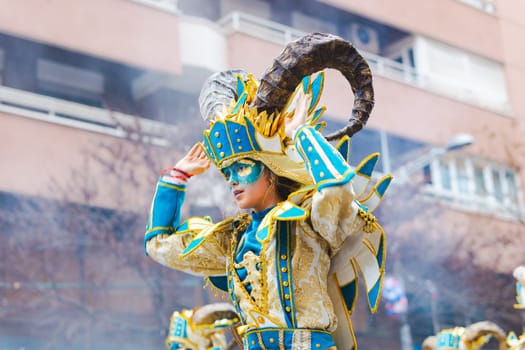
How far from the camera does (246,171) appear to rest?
139 inches

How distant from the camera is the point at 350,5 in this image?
52.4ft

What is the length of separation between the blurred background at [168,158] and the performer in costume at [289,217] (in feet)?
23.8

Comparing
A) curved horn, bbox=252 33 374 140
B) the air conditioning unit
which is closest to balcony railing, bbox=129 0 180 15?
the air conditioning unit

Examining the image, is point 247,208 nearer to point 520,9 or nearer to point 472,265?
point 472,265

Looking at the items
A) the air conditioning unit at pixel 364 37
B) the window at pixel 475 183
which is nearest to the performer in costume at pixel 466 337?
the window at pixel 475 183

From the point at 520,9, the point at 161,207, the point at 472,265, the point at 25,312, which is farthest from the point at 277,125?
the point at 520,9

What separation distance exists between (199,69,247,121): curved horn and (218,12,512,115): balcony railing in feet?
28.9

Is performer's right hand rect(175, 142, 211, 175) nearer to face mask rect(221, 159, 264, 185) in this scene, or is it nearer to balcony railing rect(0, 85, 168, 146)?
face mask rect(221, 159, 264, 185)

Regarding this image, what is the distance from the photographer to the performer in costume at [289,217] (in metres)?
3.36

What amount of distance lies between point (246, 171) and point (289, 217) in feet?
1.13

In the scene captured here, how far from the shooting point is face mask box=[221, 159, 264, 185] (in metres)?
3.52

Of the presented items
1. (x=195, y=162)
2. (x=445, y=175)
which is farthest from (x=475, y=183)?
(x=195, y=162)

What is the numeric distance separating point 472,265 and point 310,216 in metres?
12.2

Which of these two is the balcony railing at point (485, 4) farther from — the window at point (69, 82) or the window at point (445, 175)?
the window at point (69, 82)
